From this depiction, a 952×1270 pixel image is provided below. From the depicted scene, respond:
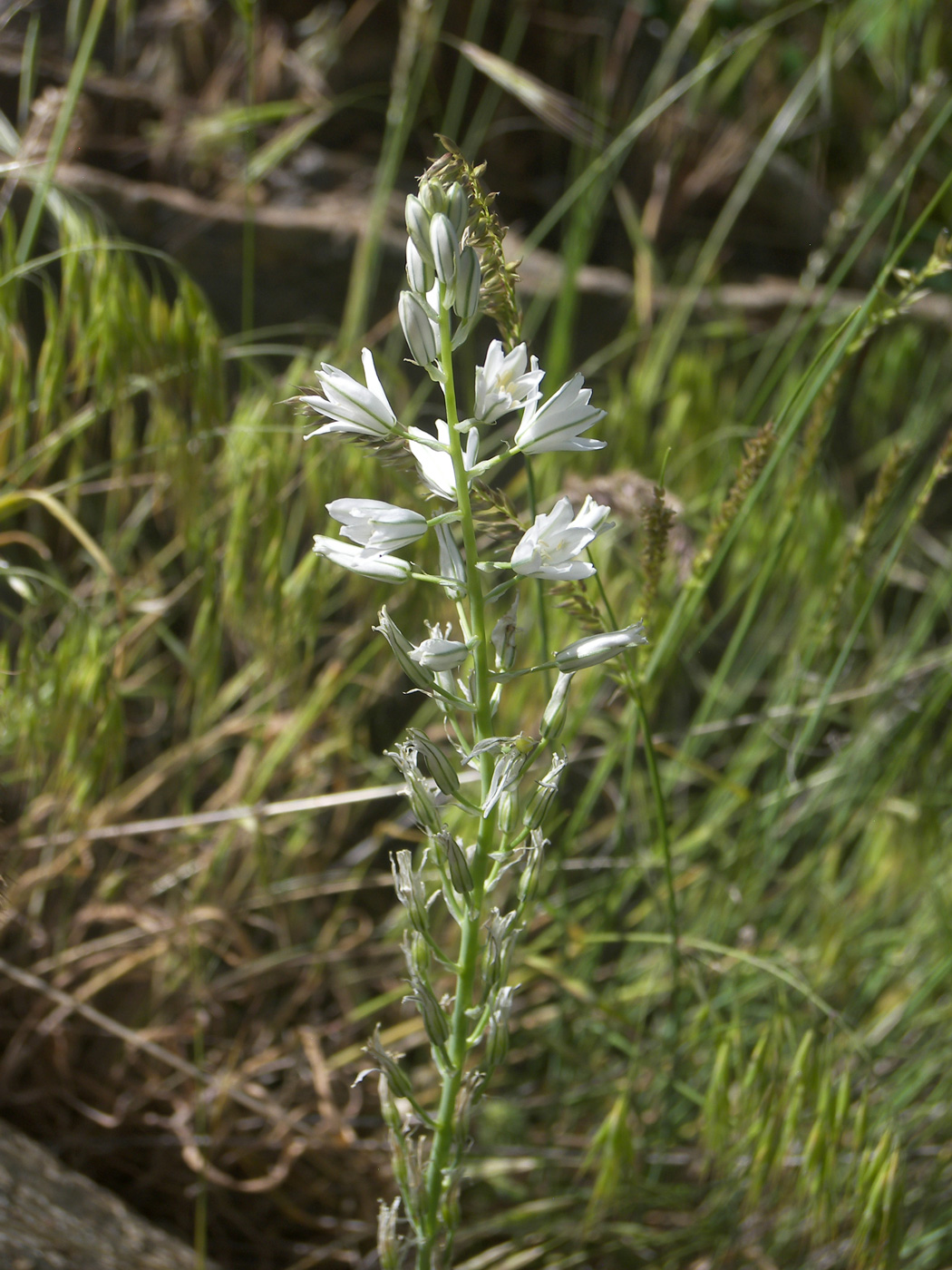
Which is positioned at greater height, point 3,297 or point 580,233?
point 580,233

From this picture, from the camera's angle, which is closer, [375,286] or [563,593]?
[563,593]

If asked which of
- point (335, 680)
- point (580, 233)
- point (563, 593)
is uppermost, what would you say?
point (580, 233)

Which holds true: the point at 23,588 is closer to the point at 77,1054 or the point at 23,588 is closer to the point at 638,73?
the point at 77,1054

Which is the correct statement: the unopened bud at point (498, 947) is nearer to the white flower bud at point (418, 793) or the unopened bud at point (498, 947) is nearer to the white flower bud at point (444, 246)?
the white flower bud at point (418, 793)

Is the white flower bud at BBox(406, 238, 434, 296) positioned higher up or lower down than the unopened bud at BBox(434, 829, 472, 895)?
higher up

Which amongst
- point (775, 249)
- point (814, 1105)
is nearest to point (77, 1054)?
point (814, 1105)

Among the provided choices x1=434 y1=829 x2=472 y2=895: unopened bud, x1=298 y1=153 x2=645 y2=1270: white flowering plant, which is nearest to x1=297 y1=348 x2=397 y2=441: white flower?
x1=298 y1=153 x2=645 y2=1270: white flowering plant

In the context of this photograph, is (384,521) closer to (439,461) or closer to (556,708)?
(439,461)

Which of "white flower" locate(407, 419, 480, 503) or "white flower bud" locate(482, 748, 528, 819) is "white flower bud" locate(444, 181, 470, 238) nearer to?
"white flower" locate(407, 419, 480, 503)
